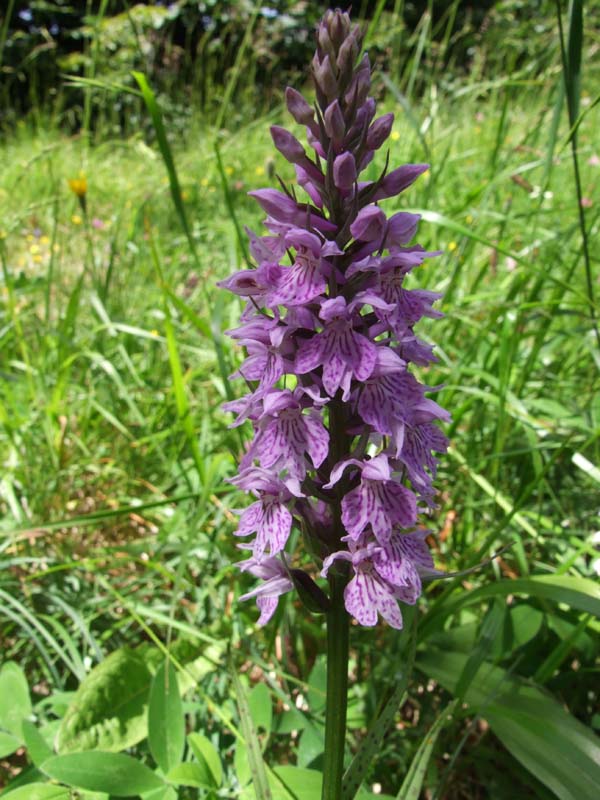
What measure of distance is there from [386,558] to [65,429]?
1764 millimetres

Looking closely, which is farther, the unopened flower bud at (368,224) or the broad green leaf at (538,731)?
the broad green leaf at (538,731)

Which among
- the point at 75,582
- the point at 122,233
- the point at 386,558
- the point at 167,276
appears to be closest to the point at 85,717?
the point at 75,582

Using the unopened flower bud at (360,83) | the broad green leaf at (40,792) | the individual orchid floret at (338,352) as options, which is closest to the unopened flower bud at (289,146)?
the unopened flower bud at (360,83)

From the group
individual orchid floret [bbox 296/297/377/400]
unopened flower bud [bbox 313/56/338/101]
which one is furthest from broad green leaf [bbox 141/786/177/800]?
unopened flower bud [bbox 313/56/338/101]

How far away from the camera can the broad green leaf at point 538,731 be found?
4.00ft

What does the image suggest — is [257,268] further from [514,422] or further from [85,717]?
[514,422]

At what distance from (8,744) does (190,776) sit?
440 millimetres

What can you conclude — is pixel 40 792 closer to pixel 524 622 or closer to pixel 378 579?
pixel 378 579

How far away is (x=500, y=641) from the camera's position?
166cm

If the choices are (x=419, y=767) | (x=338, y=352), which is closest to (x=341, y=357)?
(x=338, y=352)

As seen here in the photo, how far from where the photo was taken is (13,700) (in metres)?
1.51

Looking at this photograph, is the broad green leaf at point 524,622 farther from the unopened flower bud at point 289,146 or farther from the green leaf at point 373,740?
the unopened flower bud at point 289,146

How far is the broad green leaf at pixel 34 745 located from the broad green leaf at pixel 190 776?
29cm

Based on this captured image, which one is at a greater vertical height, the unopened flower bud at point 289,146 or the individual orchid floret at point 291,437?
the unopened flower bud at point 289,146
